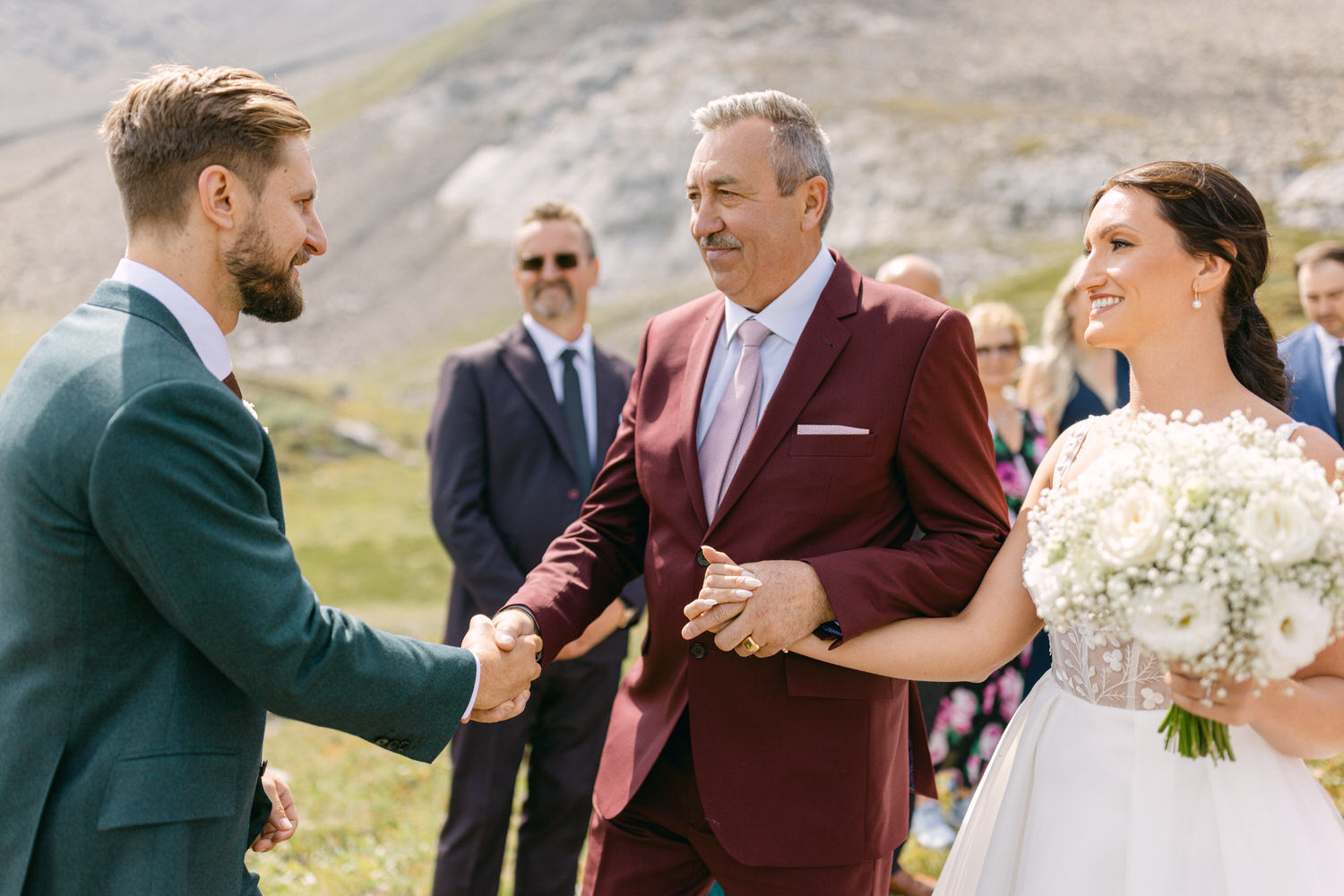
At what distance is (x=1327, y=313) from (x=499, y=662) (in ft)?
21.9

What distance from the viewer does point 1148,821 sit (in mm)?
2771

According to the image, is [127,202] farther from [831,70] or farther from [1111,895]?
[831,70]

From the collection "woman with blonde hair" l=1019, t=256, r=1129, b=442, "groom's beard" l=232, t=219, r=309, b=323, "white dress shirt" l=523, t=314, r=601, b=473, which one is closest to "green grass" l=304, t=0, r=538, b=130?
"woman with blonde hair" l=1019, t=256, r=1129, b=442

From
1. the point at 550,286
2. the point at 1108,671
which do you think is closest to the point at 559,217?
the point at 550,286

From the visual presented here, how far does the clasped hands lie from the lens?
285 cm

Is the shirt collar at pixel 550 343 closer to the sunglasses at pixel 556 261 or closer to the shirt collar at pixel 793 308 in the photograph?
the sunglasses at pixel 556 261

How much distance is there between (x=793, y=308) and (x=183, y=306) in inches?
65.7


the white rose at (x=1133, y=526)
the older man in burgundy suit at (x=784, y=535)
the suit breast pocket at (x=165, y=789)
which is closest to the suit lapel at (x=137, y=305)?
the suit breast pocket at (x=165, y=789)

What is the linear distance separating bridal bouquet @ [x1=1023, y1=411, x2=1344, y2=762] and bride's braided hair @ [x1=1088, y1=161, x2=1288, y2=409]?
63cm

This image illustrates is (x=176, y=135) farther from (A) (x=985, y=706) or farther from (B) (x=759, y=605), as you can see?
(A) (x=985, y=706)

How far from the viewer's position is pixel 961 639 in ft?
9.90

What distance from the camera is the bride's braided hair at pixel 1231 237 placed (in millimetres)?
2855

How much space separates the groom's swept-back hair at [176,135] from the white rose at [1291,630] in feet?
7.89

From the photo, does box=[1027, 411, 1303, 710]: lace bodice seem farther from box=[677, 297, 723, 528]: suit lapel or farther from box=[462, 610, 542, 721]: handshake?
box=[462, 610, 542, 721]: handshake
